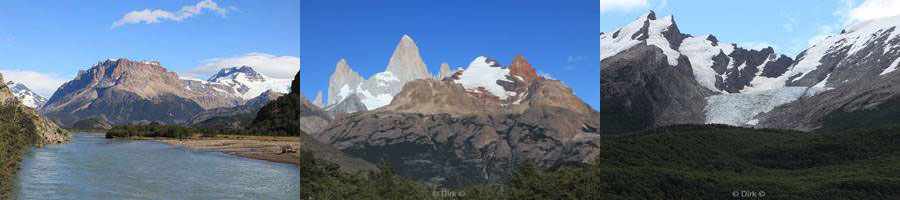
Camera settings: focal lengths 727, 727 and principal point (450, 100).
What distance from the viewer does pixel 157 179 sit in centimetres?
5538

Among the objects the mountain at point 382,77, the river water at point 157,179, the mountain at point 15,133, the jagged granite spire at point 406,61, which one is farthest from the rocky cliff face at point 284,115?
the jagged granite spire at point 406,61

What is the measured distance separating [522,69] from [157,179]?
44.0m

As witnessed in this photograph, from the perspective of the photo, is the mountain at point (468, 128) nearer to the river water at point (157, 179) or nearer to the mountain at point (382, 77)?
the mountain at point (382, 77)

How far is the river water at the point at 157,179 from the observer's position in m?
44.9

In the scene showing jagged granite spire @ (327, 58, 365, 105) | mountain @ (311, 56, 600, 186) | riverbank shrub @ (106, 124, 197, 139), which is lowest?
riverbank shrub @ (106, 124, 197, 139)

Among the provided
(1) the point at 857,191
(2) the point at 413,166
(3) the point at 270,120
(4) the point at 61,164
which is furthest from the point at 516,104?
(1) the point at 857,191

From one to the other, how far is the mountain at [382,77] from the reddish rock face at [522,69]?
2.25 metres

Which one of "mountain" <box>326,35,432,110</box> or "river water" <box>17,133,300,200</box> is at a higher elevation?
"mountain" <box>326,35,432,110</box>

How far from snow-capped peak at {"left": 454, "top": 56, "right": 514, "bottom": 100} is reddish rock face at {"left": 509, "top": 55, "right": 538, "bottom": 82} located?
189 mm

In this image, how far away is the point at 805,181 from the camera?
173m

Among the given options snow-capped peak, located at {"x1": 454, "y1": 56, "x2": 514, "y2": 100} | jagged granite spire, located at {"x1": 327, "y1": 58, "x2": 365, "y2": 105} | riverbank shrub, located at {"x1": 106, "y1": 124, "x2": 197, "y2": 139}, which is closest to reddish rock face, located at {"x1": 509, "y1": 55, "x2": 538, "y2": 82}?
snow-capped peak, located at {"x1": 454, "y1": 56, "x2": 514, "y2": 100}

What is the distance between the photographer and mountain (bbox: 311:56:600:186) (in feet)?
64.5

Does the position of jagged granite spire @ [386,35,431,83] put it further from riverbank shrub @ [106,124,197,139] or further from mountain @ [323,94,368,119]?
riverbank shrub @ [106,124,197,139]

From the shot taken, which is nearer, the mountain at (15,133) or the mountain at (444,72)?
the mountain at (444,72)
